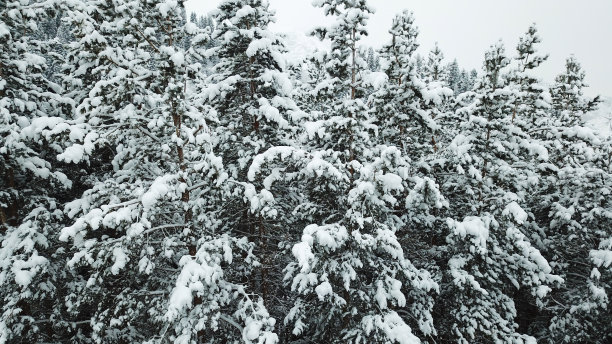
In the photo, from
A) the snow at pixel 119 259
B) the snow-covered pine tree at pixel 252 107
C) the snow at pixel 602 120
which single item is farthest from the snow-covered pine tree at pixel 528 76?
the snow at pixel 602 120

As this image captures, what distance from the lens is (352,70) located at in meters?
10.9

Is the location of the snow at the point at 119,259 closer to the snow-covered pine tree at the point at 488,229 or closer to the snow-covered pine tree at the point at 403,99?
the snow-covered pine tree at the point at 403,99

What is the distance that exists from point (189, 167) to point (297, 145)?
4.73 meters

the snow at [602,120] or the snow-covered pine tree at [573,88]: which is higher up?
the snow at [602,120]

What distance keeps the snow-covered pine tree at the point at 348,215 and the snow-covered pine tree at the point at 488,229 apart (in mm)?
1767

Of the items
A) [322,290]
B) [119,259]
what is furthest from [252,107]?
[322,290]

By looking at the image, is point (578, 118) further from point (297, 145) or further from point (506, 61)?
point (297, 145)

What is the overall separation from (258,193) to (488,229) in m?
7.50

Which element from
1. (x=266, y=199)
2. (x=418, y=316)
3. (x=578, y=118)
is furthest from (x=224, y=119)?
(x=578, y=118)

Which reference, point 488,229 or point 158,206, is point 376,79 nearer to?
point 488,229

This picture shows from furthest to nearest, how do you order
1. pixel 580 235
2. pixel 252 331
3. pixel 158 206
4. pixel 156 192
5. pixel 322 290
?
pixel 580 235 → pixel 158 206 → pixel 322 290 → pixel 252 331 → pixel 156 192

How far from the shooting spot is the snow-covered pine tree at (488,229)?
39.7 feet

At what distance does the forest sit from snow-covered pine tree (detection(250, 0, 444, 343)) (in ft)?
0.21

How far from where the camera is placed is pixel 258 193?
10727mm
